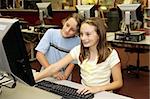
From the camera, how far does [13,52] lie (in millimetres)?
1184

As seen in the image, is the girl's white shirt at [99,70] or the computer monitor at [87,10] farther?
the computer monitor at [87,10]

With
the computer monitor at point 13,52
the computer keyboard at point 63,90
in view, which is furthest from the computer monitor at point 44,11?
the computer monitor at point 13,52

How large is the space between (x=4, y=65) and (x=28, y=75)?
115mm

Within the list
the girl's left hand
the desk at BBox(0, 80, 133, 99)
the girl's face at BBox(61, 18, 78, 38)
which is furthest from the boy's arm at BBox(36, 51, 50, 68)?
the girl's left hand

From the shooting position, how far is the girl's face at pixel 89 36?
1.73 metres

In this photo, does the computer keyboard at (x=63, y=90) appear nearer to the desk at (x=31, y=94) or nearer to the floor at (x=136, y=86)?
the desk at (x=31, y=94)

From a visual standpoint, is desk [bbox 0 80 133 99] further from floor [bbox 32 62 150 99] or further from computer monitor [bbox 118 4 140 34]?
computer monitor [bbox 118 4 140 34]

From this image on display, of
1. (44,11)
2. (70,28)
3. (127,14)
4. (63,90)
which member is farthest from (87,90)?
(44,11)

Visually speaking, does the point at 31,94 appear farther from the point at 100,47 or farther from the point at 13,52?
the point at 100,47

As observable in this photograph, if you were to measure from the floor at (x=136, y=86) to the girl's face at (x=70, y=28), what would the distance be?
1.58 meters

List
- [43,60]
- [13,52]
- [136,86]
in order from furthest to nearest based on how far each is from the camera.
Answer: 1. [136,86]
2. [43,60]
3. [13,52]

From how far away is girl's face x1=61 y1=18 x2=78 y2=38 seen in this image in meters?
2.09

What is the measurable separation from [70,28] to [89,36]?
1.29 ft

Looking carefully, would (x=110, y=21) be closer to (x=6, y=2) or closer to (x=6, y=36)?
(x=6, y=36)
